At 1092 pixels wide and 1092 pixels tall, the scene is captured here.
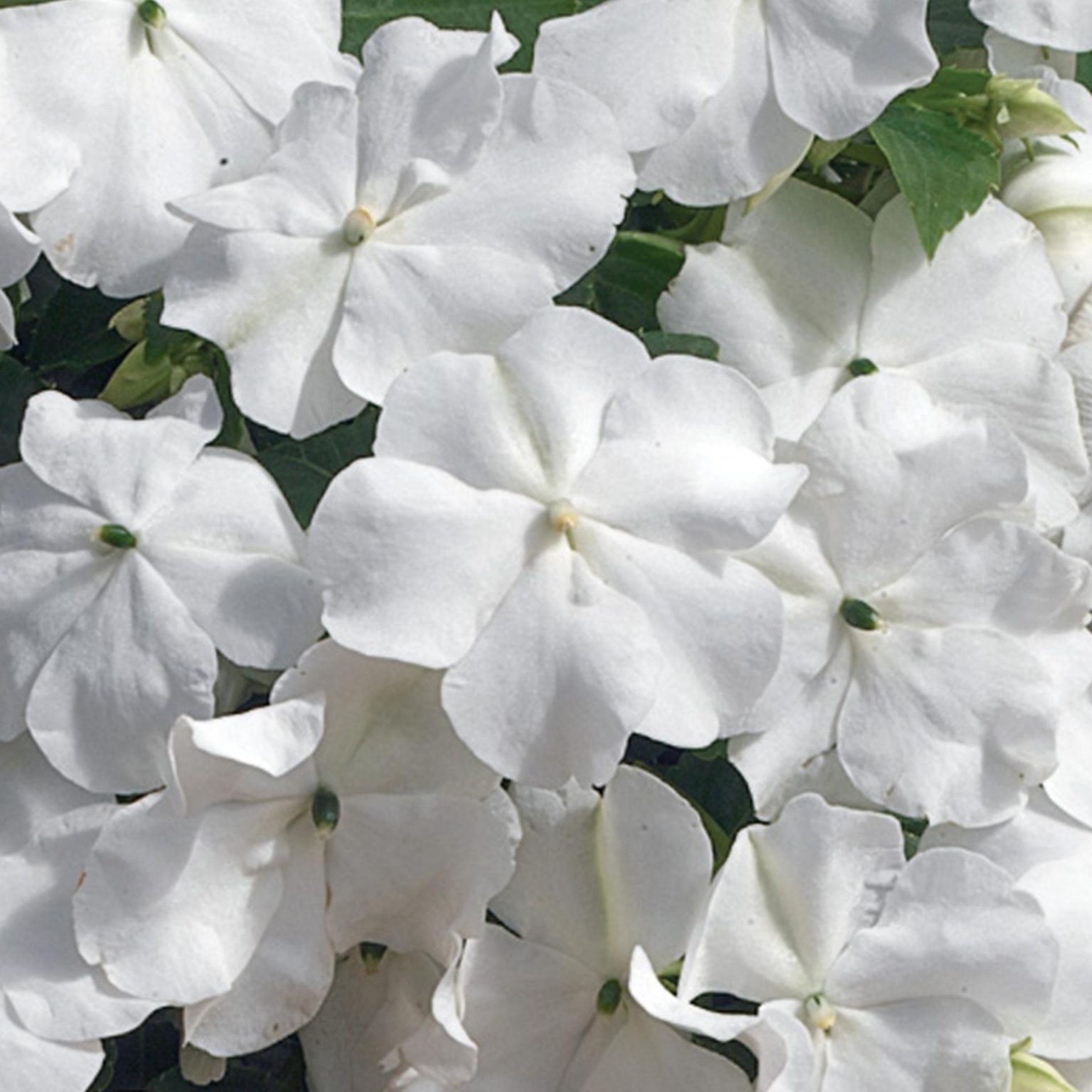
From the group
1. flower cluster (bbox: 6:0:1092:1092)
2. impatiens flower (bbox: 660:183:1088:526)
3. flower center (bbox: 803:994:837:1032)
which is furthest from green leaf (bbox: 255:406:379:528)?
flower center (bbox: 803:994:837:1032)

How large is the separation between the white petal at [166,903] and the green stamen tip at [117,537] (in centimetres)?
7

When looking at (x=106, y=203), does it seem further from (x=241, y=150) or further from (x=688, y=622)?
(x=688, y=622)

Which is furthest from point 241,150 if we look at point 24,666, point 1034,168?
point 1034,168

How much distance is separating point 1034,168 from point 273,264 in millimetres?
276

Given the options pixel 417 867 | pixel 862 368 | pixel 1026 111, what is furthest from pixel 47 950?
pixel 1026 111

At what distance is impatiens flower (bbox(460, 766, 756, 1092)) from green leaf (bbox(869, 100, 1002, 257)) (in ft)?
0.66

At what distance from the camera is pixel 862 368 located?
641 mm

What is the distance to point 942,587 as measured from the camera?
24.5 inches

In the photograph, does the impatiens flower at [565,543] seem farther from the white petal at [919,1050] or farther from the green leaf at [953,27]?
the green leaf at [953,27]

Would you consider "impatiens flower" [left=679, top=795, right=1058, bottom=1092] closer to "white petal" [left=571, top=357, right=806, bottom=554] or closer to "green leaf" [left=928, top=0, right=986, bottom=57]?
"white petal" [left=571, top=357, right=806, bottom=554]

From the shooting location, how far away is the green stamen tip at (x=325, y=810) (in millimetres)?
573

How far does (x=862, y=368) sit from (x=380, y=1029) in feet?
0.87

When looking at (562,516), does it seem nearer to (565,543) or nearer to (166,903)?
(565,543)

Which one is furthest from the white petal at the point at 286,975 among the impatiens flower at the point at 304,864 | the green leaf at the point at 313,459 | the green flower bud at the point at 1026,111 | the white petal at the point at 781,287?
the green flower bud at the point at 1026,111
